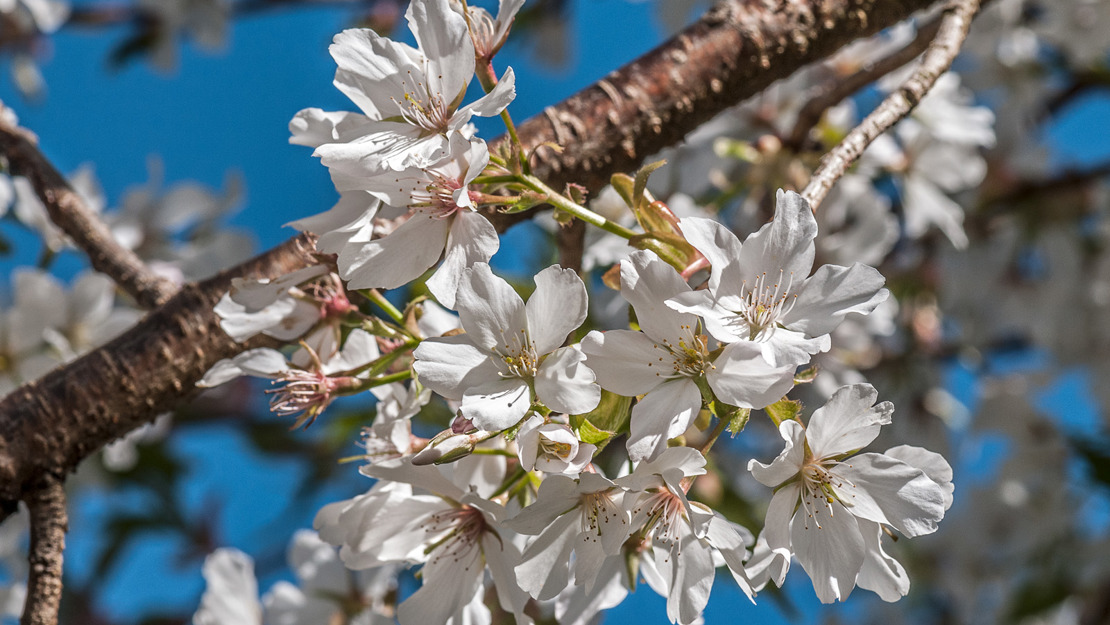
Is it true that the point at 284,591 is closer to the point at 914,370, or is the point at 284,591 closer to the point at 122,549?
the point at 122,549

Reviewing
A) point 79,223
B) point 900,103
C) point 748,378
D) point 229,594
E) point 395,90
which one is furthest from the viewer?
point 229,594

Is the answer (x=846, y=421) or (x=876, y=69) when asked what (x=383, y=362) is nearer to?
(x=846, y=421)

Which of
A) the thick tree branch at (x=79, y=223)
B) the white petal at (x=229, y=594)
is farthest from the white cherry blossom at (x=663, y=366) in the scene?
the white petal at (x=229, y=594)

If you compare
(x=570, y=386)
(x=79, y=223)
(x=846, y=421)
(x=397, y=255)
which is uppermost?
(x=79, y=223)

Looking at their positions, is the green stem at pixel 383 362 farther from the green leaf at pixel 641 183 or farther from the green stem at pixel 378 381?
the green leaf at pixel 641 183

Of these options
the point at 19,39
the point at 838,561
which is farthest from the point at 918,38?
the point at 19,39

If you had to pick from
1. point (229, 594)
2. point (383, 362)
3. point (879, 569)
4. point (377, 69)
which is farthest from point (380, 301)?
point (229, 594)
